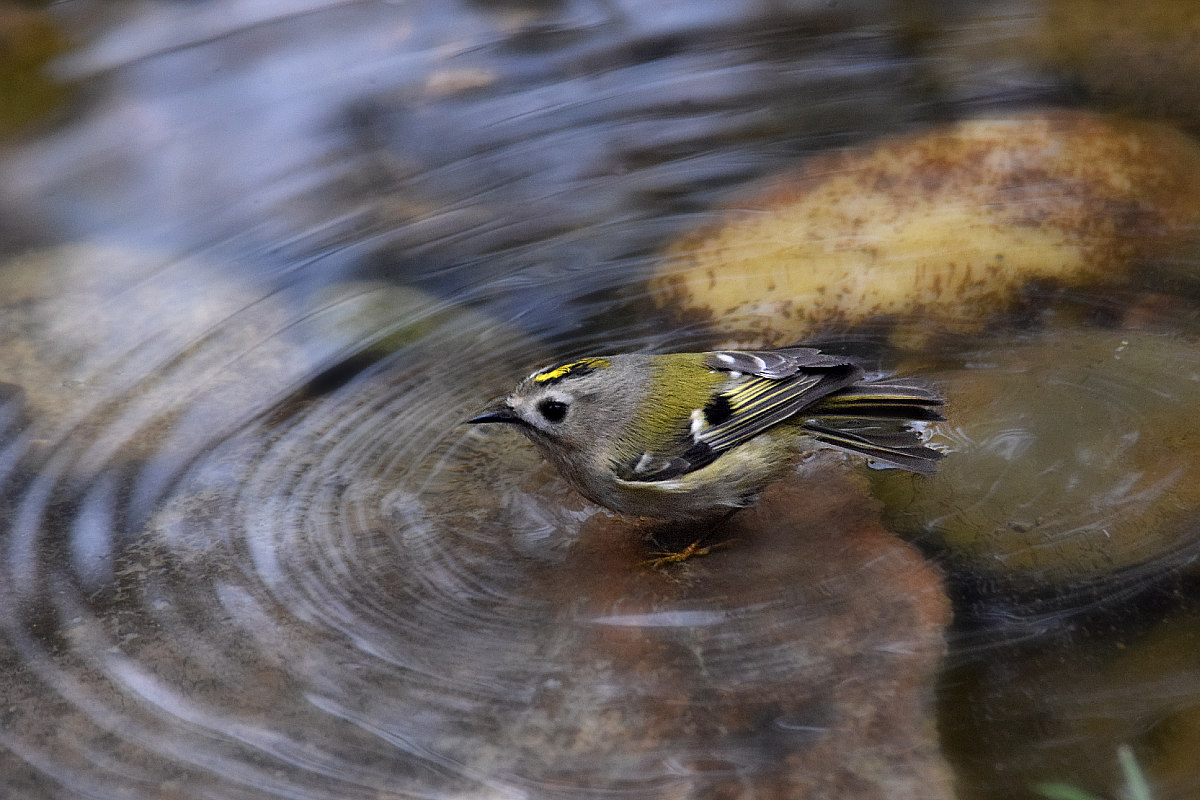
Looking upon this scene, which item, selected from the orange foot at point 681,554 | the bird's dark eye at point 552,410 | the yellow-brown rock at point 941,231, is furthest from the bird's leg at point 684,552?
the yellow-brown rock at point 941,231

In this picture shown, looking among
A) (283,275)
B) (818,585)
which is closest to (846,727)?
(818,585)

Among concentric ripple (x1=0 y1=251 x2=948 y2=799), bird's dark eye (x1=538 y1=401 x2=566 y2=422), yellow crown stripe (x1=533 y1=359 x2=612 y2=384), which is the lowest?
concentric ripple (x1=0 y1=251 x2=948 y2=799)

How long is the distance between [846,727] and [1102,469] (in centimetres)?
113

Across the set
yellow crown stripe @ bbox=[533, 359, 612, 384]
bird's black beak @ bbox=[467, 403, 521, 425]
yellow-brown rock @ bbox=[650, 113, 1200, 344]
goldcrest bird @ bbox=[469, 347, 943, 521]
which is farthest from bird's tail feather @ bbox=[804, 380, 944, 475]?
bird's black beak @ bbox=[467, 403, 521, 425]

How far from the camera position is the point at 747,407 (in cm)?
321

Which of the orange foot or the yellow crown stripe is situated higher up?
the yellow crown stripe

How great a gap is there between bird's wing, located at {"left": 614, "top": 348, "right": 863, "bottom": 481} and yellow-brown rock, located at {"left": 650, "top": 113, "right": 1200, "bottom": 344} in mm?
513

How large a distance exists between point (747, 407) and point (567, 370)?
50cm

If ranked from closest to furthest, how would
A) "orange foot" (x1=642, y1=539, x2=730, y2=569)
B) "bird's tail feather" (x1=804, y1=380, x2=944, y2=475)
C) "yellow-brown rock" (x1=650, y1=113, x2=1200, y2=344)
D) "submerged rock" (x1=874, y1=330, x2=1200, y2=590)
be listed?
"submerged rock" (x1=874, y1=330, x2=1200, y2=590) → "orange foot" (x1=642, y1=539, x2=730, y2=569) → "bird's tail feather" (x1=804, y1=380, x2=944, y2=475) → "yellow-brown rock" (x1=650, y1=113, x2=1200, y2=344)

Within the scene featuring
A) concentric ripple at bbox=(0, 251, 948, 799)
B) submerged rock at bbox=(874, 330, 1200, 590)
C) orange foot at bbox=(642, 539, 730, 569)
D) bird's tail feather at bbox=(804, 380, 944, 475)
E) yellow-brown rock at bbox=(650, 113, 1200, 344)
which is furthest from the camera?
yellow-brown rock at bbox=(650, 113, 1200, 344)

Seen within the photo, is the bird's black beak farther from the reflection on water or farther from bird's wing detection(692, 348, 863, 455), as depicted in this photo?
bird's wing detection(692, 348, 863, 455)

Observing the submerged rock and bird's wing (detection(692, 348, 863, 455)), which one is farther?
bird's wing (detection(692, 348, 863, 455))

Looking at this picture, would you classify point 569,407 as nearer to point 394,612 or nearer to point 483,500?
point 483,500

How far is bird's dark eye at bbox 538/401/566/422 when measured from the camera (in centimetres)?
316
